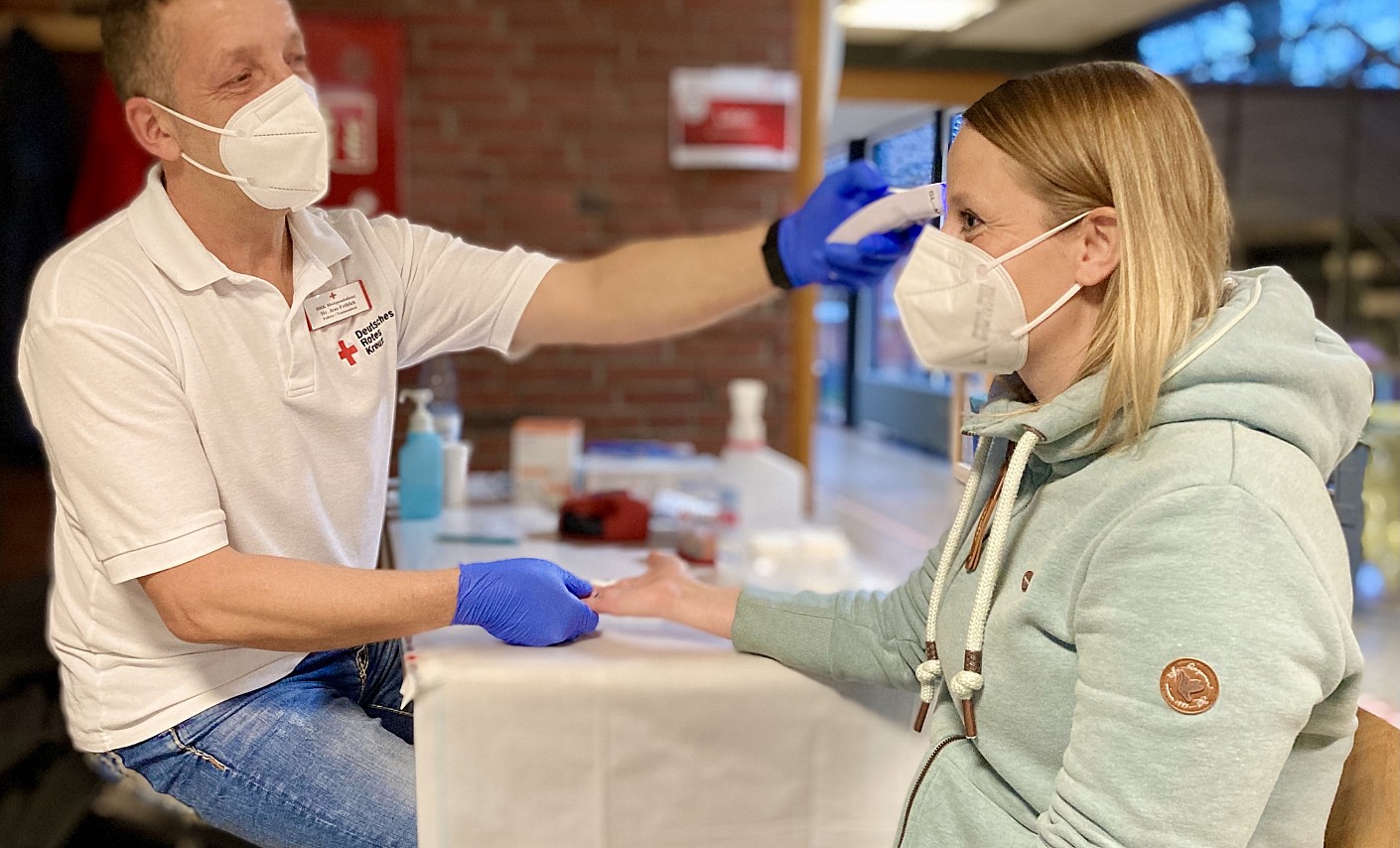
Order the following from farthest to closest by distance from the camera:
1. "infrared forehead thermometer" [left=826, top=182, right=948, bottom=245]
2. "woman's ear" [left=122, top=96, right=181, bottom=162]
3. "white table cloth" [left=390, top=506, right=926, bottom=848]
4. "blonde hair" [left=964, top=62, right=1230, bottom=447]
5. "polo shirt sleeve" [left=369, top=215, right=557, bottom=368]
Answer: "polo shirt sleeve" [left=369, top=215, right=557, bottom=368]
"woman's ear" [left=122, top=96, right=181, bottom=162]
"infrared forehead thermometer" [left=826, top=182, right=948, bottom=245]
"white table cloth" [left=390, top=506, right=926, bottom=848]
"blonde hair" [left=964, top=62, right=1230, bottom=447]

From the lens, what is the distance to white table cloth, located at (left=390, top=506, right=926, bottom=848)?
3.93 ft

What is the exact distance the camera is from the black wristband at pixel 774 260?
1634 millimetres

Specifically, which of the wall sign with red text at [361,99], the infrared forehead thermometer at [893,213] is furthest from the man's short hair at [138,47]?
the wall sign with red text at [361,99]

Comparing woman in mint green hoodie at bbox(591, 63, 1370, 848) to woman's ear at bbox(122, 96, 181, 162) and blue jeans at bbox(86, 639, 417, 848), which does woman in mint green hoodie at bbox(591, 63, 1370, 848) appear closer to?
blue jeans at bbox(86, 639, 417, 848)

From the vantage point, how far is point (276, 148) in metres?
1.41

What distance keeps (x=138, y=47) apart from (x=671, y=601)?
3.02ft

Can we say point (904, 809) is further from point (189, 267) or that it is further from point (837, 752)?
point (189, 267)

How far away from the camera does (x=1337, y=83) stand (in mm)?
6684

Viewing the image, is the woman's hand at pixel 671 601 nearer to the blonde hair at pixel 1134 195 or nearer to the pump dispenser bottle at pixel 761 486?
the blonde hair at pixel 1134 195

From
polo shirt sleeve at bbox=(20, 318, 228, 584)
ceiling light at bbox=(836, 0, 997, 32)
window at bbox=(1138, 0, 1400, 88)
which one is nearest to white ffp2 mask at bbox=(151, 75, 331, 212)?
polo shirt sleeve at bbox=(20, 318, 228, 584)

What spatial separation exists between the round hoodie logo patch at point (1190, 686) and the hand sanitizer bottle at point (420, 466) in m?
1.33

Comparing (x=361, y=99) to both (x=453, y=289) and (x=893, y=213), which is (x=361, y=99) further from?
(x=893, y=213)

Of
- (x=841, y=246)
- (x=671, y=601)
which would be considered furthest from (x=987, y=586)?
(x=841, y=246)

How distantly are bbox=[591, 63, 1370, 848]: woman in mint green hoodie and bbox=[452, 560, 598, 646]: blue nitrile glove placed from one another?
39cm
